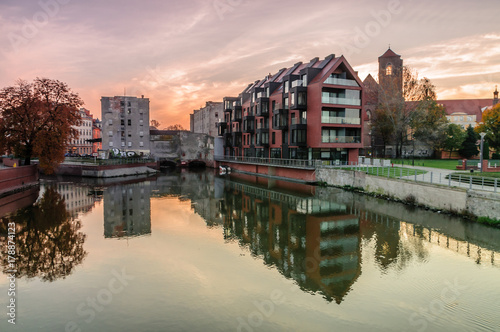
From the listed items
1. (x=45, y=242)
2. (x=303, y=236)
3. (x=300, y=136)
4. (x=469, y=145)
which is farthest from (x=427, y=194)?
(x=469, y=145)

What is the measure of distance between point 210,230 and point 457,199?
56.1 feet

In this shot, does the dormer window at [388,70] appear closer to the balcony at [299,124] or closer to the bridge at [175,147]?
the balcony at [299,124]

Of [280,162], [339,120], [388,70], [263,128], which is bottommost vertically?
[280,162]

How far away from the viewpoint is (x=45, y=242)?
61.1ft

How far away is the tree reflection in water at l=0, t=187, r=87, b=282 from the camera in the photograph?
1468cm

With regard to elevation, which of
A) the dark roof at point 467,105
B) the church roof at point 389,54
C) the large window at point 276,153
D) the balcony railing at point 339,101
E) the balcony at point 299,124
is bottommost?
the large window at point 276,153

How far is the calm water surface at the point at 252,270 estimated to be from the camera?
10.4m

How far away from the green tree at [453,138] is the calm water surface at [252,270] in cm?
4439

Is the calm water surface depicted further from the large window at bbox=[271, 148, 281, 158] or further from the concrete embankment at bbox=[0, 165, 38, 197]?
the large window at bbox=[271, 148, 281, 158]

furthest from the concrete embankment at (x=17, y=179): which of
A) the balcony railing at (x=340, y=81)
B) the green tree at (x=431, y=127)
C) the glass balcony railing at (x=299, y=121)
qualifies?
the green tree at (x=431, y=127)

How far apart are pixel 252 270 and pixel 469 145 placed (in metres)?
64.0

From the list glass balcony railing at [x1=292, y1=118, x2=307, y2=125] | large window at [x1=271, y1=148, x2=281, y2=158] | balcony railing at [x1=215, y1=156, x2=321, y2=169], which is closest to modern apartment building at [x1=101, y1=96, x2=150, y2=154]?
balcony railing at [x1=215, y1=156, x2=321, y2=169]

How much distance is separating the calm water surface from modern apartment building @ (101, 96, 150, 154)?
177 ft

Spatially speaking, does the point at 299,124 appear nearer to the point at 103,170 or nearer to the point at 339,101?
the point at 339,101
